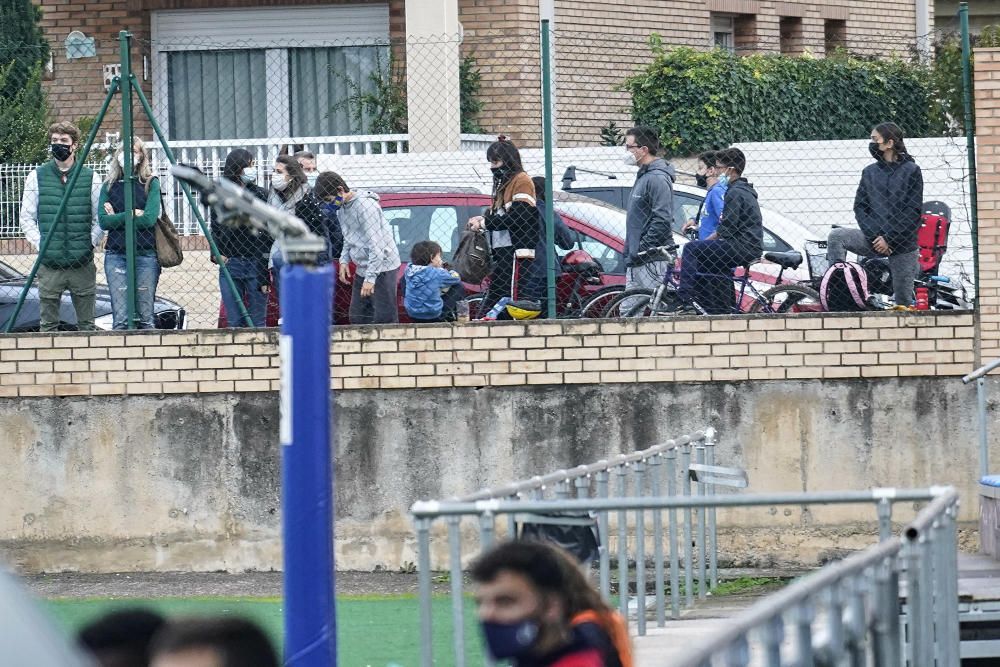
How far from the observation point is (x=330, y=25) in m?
21.4

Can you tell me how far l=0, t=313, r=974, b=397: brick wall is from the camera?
438 inches

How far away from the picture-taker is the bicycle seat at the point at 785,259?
1247cm

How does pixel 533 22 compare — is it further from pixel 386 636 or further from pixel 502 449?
pixel 386 636

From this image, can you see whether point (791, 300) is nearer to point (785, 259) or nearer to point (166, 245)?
point (785, 259)

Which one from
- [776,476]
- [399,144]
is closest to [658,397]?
[776,476]

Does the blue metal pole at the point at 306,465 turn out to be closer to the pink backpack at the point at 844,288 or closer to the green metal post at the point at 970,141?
the green metal post at the point at 970,141

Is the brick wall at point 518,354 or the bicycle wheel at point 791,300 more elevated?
the bicycle wheel at point 791,300

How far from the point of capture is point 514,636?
15.0ft

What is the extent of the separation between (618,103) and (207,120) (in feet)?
15.9

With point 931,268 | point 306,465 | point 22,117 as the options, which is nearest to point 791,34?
point 22,117

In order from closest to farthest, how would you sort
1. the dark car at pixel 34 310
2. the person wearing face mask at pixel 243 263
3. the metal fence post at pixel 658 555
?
the metal fence post at pixel 658 555 → the person wearing face mask at pixel 243 263 → the dark car at pixel 34 310

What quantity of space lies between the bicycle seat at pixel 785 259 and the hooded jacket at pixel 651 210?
0.99 meters

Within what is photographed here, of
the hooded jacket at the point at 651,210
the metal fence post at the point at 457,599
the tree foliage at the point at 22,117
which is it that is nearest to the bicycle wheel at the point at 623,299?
the hooded jacket at the point at 651,210

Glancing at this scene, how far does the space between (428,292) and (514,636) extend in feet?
23.5
